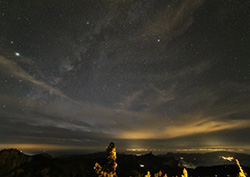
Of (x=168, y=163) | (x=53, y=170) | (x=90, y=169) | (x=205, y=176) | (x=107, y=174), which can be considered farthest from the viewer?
(x=168, y=163)

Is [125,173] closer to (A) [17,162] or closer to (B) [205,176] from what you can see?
(B) [205,176]

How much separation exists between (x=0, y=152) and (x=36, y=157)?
26.1 meters

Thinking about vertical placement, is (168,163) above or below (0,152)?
below

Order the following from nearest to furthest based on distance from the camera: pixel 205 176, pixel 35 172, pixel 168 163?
1. pixel 35 172
2. pixel 205 176
3. pixel 168 163

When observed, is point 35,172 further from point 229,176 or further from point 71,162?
point 229,176

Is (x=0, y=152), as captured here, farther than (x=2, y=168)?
Yes

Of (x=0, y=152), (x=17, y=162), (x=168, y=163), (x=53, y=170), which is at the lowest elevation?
(x=168, y=163)

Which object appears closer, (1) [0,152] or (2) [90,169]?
(1) [0,152]

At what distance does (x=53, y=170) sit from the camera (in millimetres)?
109750

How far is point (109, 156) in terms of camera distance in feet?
58.3

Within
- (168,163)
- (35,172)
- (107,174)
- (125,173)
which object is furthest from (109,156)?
(168,163)

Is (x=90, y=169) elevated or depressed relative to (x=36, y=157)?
depressed

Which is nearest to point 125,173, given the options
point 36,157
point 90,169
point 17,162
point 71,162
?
point 90,169

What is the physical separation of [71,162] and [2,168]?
164ft
